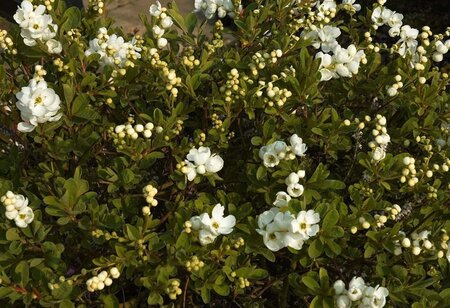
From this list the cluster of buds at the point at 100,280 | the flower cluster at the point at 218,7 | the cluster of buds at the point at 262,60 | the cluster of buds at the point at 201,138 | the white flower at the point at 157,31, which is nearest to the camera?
the cluster of buds at the point at 100,280

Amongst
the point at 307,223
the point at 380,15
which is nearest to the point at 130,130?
the point at 307,223

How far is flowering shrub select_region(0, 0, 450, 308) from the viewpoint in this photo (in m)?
1.62

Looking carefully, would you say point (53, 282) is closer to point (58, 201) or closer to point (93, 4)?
point (58, 201)

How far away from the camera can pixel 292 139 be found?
5.59ft

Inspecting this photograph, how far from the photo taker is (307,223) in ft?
5.01

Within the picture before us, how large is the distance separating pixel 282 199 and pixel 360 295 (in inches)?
12.8

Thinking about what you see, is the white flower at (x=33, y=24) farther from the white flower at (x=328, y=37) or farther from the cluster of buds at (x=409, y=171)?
the cluster of buds at (x=409, y=171)

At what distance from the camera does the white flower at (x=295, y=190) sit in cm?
167

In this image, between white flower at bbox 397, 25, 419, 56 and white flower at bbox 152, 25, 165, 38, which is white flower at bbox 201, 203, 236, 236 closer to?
white flower at bbox 152, 25, 165, 38

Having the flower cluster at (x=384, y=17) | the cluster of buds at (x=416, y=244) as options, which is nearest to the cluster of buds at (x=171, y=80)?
A: the cluster of buds at (x=416, y=244)

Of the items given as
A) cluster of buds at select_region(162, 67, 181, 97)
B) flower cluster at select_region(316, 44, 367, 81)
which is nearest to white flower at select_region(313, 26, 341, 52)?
flower cluster at select_region(316, 44, 367, 81)

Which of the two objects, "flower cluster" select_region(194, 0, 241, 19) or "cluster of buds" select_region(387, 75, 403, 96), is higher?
"flower cluster" select_region(194, 0, 241, 19)

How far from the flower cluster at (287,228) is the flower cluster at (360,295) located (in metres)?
0.17

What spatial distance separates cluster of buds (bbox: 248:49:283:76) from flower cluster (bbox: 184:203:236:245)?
514mm
